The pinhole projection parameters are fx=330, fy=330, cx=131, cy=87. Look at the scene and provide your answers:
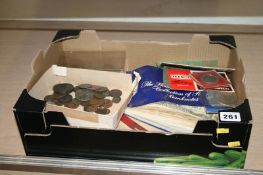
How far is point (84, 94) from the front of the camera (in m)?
0.75

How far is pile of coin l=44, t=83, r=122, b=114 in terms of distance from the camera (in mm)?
726

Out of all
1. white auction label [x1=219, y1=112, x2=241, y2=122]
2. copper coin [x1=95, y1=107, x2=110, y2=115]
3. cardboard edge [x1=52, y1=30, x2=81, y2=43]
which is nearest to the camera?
white auction label [x1=219, y1=112, x2=241, y2=122]

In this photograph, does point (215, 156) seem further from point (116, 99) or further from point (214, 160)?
point (116, 99)

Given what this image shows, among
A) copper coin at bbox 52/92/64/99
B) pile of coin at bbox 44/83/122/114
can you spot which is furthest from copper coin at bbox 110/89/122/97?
copper coin at bbox 52/92/64/99

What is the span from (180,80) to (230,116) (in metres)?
0.22

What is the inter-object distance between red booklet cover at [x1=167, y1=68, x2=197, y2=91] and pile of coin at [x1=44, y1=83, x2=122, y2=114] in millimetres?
127

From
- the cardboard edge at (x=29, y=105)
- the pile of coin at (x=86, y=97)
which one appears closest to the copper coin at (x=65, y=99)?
the pile of coin at (x=86, y=97)

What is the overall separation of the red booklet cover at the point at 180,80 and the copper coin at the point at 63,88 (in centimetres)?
24

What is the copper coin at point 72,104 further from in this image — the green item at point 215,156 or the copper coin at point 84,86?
the green item at point 215,156

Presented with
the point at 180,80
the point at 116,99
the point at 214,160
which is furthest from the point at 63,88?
the point at 214,160

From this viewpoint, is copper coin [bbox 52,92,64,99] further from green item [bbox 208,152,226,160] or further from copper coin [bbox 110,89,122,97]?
green item [bbox 208,152,226,160]

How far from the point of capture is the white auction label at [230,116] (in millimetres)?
576

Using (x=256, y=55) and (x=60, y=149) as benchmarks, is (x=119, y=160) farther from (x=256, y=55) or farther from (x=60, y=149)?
(x=256, y=55)

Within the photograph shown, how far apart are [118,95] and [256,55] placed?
0.48 meters
